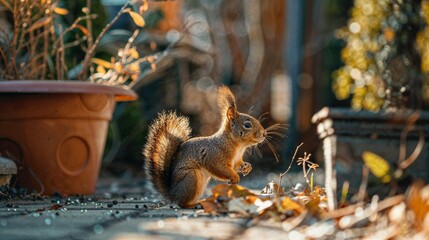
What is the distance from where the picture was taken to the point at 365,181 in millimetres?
2979

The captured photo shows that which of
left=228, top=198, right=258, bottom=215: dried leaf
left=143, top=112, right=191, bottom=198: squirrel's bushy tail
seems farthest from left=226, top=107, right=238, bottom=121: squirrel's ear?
left=228, top=198, right=258, bottom=215: dried leaf

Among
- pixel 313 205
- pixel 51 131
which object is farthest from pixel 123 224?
pixel 51 131

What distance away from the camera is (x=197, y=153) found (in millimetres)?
3838

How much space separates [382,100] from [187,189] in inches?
116

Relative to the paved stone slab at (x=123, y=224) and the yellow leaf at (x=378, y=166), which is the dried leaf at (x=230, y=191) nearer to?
the paved stone slab at (x=123, y=224)

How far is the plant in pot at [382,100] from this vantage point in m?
3.08

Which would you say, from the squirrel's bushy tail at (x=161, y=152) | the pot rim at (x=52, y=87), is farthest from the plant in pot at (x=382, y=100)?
the pot rim at (x=52, y=87)

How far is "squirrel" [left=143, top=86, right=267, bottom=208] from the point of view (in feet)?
12.5

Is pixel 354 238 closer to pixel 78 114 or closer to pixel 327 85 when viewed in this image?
pixel 78 114

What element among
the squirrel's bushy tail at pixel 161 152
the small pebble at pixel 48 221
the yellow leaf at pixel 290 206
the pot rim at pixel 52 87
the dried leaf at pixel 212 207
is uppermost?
the pot rim at pixel 52 87

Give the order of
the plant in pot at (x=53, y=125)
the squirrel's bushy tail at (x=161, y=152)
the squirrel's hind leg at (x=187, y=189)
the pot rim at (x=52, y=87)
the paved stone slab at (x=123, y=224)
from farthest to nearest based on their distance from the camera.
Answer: the plant in pot at (x=53, y=125) < the pot rim at (x=52, y=87) < the squirrel's bushy tail at (x=161, y=152) < the squirrel's hind leg at (x=187, y=189) < the paved stone slab at (x=123, y=224)

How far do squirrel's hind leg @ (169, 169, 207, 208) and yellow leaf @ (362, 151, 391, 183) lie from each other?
101 cm

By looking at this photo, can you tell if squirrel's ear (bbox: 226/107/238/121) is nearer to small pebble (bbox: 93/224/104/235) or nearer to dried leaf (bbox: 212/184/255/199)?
dried leaf (bbox: 212/184/255/199)

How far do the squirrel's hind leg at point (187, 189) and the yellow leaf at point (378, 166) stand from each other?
39.8 inches
